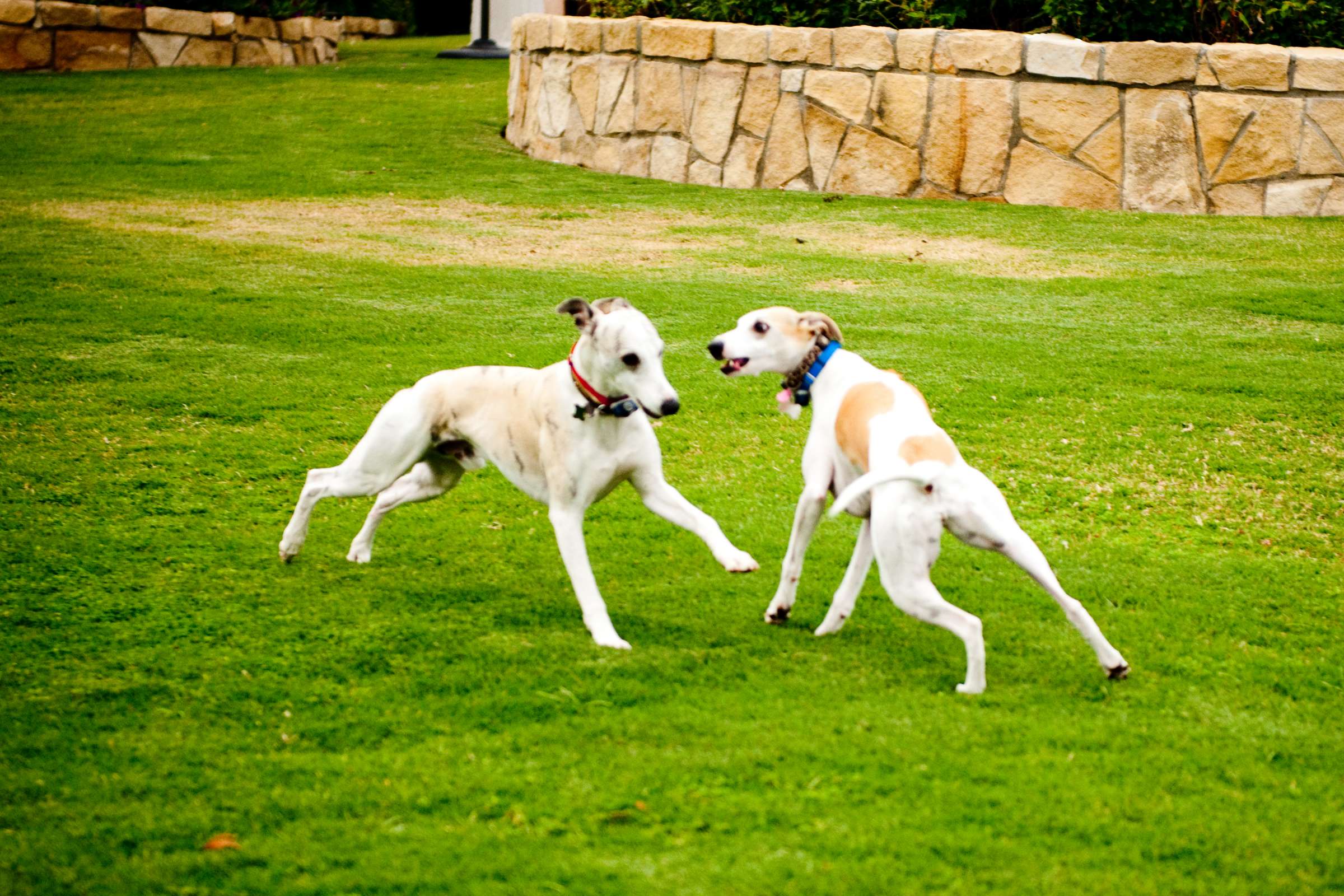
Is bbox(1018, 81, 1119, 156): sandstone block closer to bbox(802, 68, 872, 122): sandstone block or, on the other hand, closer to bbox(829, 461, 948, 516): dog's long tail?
bbox(802, 68, 872, 122): sandstone block

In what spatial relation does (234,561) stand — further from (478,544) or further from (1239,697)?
(1239,697)

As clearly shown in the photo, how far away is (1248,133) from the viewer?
11383 millimetres

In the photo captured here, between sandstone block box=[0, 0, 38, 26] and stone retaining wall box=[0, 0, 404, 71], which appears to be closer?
sandstone block box=[0, 0, 38, 26]

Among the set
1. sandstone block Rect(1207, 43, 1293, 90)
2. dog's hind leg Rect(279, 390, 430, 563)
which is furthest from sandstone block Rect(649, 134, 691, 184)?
dog's hind leg Rect(279, 390, 430, 563)

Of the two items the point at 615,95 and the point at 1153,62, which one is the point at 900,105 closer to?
the point at 1153,62

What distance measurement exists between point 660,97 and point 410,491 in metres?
9.19

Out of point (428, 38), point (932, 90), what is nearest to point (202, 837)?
point (932, 90)

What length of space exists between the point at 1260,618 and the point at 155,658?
3.80m

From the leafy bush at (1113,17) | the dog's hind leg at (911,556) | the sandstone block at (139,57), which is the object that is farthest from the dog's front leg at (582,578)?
the sandstone block at (139,57)

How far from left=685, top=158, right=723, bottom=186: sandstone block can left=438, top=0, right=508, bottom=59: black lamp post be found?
1012 centimetres

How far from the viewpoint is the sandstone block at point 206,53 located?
20344 millimetres

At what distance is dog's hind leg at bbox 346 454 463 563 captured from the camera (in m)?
5.27

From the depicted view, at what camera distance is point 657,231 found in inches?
455

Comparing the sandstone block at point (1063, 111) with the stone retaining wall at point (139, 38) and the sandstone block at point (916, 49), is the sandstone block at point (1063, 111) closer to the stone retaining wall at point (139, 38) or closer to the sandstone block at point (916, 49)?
the sandstone block at point (916, 49)
